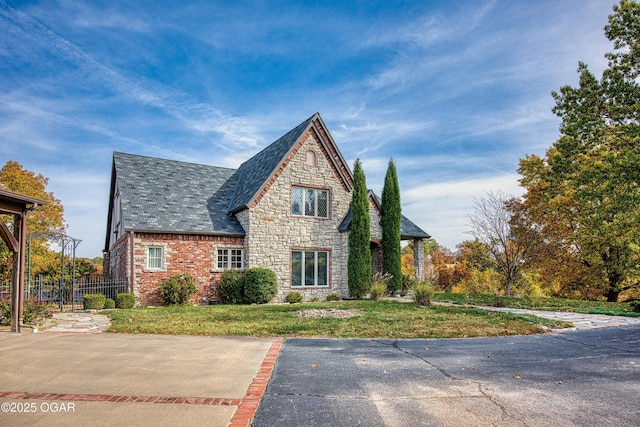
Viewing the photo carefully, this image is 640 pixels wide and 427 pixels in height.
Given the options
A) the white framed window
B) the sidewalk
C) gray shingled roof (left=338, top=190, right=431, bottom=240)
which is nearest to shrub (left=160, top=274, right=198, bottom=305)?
the white framed window

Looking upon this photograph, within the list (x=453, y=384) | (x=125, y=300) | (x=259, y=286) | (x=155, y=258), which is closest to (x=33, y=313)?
(x=125, y=300)

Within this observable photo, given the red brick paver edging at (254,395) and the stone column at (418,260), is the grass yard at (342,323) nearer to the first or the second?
the red brick paver edging at (254,395)

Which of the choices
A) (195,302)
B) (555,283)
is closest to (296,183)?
(195,302)

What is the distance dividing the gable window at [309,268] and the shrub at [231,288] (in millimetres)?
2683

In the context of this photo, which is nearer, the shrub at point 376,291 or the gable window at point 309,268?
the shrub at point 376,291

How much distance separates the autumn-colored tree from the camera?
2464 cm

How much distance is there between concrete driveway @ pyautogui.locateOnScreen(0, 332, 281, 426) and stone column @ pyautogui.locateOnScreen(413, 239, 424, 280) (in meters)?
14.9

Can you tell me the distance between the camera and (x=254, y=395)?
4.67 metres

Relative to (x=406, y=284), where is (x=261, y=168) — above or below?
above

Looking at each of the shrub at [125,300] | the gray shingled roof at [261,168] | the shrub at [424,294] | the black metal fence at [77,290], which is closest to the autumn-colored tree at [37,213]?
the black metal fence at [77,290]

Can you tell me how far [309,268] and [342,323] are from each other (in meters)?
9.29

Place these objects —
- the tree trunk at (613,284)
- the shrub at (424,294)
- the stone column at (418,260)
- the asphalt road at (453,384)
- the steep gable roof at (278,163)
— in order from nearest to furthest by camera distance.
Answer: the asphalt road at (453,384) < the shrub at (424,294) < the steep gable roof at (278,163) < the stone column at (418,260) < the tree trunk at (613,284)

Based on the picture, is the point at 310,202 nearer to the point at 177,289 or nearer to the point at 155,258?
the point at 177,289

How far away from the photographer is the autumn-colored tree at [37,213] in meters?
24.6
